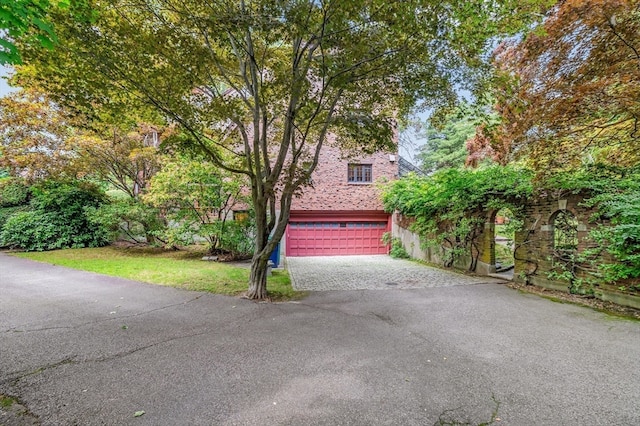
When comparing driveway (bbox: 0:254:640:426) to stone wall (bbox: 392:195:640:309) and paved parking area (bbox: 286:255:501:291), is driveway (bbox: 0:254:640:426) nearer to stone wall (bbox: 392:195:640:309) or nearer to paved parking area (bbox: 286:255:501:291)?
stone wall (bbox: 392:195:640:309)

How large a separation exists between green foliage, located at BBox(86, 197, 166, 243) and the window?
878cm

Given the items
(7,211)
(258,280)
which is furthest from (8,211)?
(258,280)

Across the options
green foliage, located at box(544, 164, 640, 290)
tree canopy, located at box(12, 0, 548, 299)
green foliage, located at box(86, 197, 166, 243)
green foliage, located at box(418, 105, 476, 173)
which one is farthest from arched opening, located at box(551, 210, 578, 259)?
green foliage, located at box(418, 105, 476, 173)

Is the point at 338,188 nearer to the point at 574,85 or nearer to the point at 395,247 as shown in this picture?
the point at 395,247

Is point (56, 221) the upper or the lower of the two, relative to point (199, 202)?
lower


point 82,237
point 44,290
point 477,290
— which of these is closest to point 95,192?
point 82,237

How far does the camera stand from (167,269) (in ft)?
29.8

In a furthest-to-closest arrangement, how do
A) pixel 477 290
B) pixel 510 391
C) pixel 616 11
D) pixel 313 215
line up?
pixel 313 215 → pixel 477 290 → pixel 616 11 → pixel 510 391

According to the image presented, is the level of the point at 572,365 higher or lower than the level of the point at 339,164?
lower

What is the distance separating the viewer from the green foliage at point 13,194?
13.6 m

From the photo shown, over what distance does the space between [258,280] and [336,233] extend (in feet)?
30.0

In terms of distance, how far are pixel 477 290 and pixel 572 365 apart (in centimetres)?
386

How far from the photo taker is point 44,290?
6.63 metres

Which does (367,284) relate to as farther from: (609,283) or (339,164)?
(339,164)
